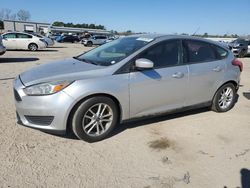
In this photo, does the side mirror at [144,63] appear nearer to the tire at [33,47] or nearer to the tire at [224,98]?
the tire at [224,98]

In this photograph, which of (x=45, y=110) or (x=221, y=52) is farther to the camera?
(x=221, y=52)

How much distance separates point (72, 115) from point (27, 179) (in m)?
1.09

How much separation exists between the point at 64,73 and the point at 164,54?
1746 millimetres

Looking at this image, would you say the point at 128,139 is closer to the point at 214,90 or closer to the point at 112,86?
the point at 112,86

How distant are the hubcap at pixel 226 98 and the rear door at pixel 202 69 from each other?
1.31ft

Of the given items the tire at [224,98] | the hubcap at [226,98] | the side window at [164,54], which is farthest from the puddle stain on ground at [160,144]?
the hubcap at [226,98]

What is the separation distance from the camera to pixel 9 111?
17.5 feet

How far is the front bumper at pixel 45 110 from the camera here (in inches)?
149

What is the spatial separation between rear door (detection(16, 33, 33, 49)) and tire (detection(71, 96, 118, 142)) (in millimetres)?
18443

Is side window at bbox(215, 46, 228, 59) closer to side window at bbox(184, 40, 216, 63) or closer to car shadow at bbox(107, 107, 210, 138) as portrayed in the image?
side window at bbox(184, 40, 216, 63)

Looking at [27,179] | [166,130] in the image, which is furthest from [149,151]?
[27,179]

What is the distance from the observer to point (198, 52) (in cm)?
520

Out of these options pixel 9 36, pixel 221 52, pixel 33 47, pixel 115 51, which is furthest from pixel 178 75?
pixel 9 36

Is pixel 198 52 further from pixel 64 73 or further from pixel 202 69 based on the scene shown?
pixel 64 73
